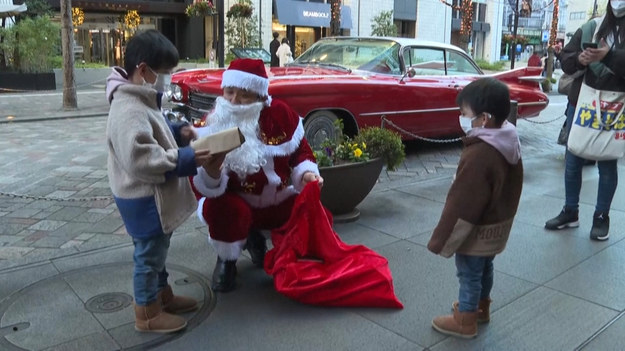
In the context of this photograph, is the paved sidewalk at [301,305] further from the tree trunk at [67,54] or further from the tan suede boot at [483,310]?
the tree trunk at [67,54]

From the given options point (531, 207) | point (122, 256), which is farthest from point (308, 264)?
point (531, 207)

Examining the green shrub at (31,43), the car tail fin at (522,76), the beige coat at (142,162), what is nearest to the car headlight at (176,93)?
the beige coat at (142,162)

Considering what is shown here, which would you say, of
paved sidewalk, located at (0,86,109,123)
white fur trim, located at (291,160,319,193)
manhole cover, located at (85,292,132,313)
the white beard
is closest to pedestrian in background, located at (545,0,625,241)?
white fur trim, located at (291,160,319,193)

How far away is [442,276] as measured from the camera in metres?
3.56

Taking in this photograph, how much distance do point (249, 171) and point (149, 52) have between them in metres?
1.02

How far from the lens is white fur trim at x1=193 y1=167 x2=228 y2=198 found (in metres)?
3.10

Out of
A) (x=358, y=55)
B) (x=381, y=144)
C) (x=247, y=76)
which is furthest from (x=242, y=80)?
(x=358, y=55)

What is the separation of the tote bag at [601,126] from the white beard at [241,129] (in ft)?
8.18

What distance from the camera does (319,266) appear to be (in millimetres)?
3234

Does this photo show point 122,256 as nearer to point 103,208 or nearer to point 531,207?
point 103,208

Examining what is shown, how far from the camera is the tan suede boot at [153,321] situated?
9.09 ft

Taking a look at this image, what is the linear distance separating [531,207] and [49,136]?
7.29 m

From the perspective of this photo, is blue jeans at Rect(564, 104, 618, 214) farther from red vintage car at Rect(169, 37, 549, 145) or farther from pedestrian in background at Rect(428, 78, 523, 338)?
red vintage car at Rect(169, 37, 549, 145)

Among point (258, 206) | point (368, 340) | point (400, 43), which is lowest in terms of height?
point (368, 340)
